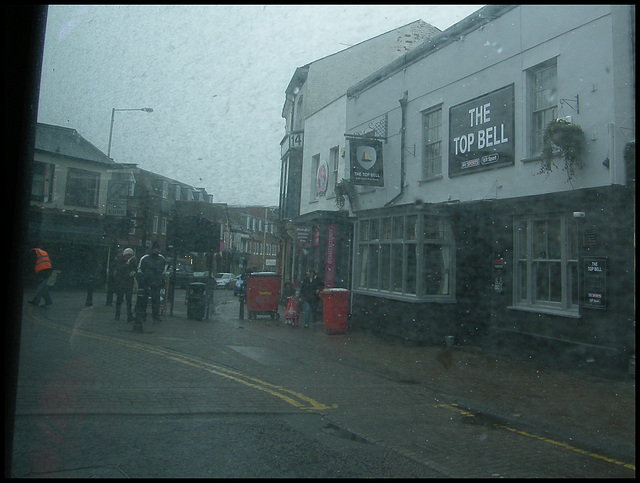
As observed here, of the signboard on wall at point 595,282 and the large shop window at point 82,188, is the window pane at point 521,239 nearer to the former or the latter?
the signboard on wall at point 595,282

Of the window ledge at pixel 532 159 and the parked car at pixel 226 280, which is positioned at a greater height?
the window ledge at pixel 532 159

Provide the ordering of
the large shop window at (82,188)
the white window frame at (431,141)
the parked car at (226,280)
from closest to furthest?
the white window frame at (431,141), the large shop window at (82,188), the parked car at (226,280)

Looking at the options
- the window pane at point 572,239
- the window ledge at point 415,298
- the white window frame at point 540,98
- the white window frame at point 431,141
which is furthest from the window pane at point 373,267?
the window pane at point 572,239

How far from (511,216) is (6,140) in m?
9.58

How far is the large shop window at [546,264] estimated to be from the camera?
9672 millimetres

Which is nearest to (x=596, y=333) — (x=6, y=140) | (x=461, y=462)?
(x=461, y=462)

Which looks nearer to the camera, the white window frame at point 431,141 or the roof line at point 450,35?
the roof line at point 450,35

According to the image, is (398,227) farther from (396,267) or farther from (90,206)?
(90,206)

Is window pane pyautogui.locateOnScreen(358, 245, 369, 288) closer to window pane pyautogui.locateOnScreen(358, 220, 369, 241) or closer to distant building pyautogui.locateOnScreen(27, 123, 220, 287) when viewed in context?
window pane pyautogui.locateOnScreen(358, 220, 369, 241)

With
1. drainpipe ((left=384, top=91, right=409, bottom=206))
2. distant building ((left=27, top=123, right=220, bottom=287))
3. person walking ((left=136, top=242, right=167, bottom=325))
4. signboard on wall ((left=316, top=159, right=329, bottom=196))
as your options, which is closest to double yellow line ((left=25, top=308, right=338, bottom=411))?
person walking ((left=136, top=242, right=167, bottom=325))

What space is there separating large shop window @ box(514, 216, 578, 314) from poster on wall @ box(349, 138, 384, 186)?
5013 mm

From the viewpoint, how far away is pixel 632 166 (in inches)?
329

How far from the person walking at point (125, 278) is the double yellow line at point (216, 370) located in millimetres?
2014

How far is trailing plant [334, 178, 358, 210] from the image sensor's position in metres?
17.0
